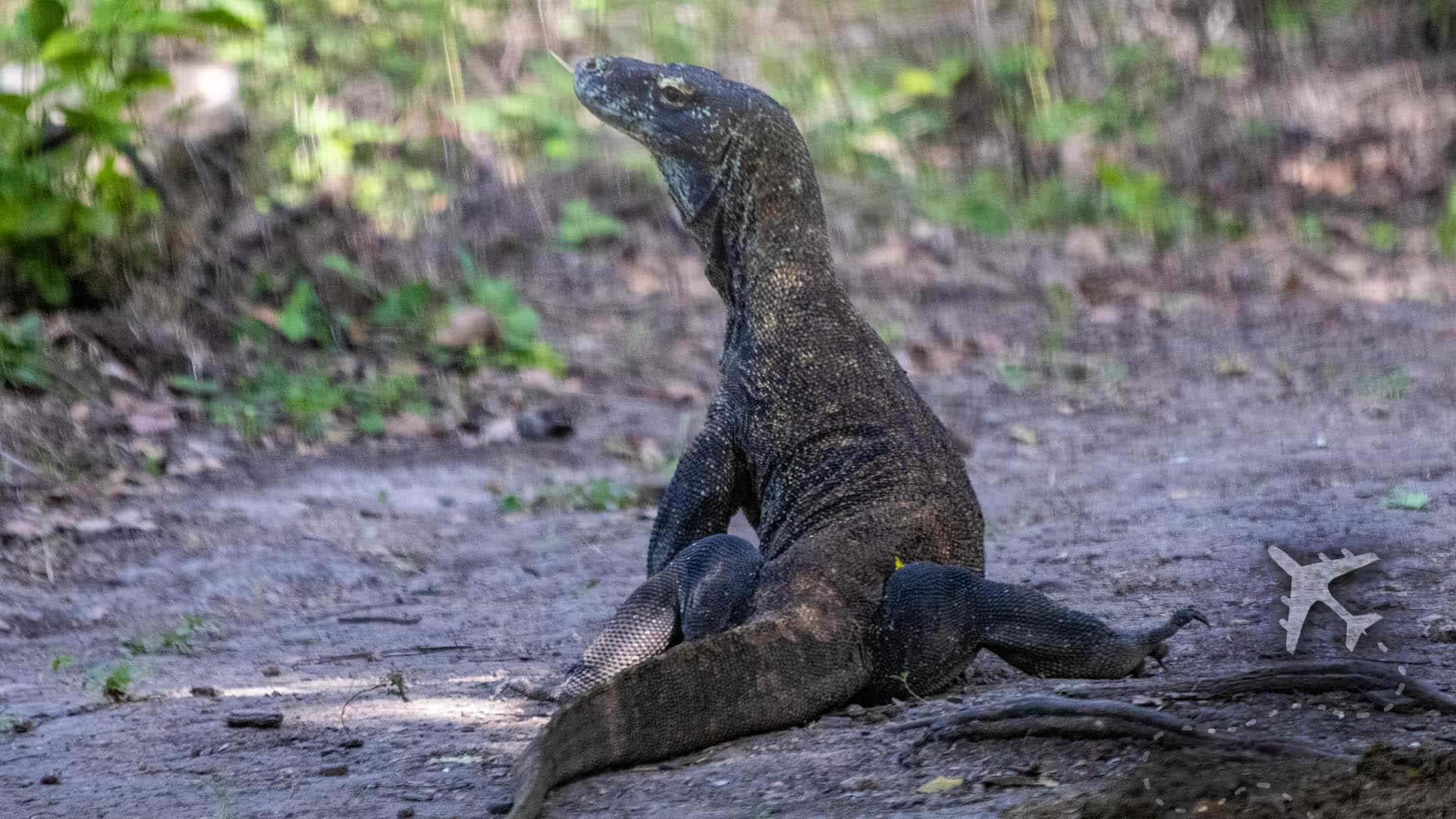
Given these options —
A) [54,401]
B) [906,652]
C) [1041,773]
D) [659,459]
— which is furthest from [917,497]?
[54,401]

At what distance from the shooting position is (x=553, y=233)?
1032 cm

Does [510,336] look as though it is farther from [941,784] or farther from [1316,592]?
[941,784]

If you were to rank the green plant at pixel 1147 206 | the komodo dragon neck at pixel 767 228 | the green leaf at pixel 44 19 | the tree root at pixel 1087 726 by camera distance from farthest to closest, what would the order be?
the green plant at pixel 1147 206
the green leaf at pixel 44 19
the komodo dragon neck at pixel 767 228
the tree root at pixel 1087 726

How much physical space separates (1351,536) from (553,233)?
262 inches

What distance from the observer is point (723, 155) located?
4.34 m

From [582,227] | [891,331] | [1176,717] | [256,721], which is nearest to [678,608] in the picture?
[256,721]

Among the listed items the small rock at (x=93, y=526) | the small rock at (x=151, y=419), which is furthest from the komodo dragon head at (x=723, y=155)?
the small rock at (x=151, y=419)

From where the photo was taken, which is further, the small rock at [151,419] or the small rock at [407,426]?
the small rock at [407,426]

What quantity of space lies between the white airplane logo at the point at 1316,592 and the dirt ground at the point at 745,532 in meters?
0.04

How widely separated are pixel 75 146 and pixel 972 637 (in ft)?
17.1

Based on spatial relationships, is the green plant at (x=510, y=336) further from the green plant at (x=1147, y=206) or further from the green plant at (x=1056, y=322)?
the green plant at (x=1147, y=206)

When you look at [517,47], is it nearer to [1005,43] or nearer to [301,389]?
[1005,43]

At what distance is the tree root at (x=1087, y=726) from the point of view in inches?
110

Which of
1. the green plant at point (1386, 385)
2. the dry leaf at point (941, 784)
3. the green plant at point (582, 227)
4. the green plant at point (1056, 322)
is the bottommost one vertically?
the green plant at point (1386, 385)
